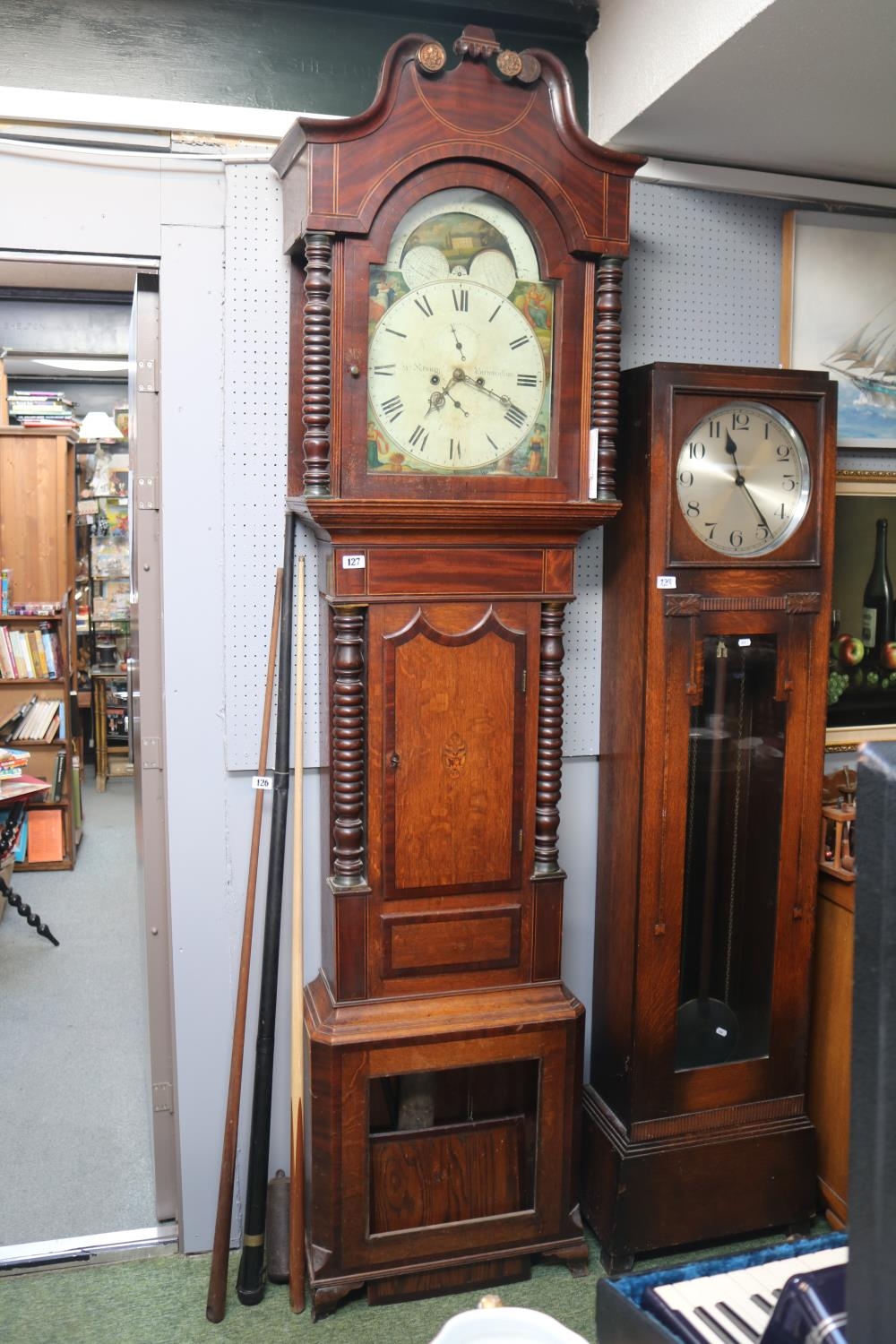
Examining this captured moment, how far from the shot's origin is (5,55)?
2420 millimetres

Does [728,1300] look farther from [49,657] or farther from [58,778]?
[49,657]

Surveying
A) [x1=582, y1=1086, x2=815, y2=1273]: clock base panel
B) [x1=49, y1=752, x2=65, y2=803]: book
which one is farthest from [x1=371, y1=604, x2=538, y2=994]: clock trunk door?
[x1=49, y1=752, x2=65, y2=803]: book

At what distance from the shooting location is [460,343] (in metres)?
2.31

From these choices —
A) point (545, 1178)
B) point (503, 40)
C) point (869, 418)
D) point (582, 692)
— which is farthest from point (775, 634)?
point (503, 40)

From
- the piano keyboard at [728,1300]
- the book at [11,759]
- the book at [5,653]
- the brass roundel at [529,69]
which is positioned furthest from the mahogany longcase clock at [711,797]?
the book at [5,653]

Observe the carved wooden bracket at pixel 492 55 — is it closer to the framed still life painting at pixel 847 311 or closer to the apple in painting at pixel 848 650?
the framed still life painting at pixel 847 311

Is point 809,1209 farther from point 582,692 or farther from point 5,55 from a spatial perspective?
point 5,55

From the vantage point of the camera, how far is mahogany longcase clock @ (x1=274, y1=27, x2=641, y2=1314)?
7.30 feet

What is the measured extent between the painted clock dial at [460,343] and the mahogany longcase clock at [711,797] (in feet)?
1.01

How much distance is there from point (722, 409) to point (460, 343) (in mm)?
627

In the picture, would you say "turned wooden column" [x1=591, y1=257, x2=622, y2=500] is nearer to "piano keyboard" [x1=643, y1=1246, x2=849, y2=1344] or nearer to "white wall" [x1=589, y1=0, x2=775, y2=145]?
"white wall" [x1=589, y1=0, x2=775, y2=145]

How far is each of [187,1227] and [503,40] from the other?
2.92 m

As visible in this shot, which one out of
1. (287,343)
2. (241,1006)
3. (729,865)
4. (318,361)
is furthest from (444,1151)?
(287,343)

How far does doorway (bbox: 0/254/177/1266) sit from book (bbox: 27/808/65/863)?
0.28 ft
